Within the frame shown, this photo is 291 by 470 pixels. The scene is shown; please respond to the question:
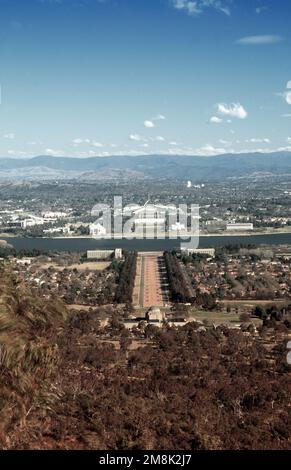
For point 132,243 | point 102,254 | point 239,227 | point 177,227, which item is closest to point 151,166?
point 239,227

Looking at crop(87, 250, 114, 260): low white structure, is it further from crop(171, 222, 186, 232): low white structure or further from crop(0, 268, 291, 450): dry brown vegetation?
crop(0, 268, 291, 450): dry brown vegetation

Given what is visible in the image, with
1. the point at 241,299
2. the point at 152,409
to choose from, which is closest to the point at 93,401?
the point at 152,409

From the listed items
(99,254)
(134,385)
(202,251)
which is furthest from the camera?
(202,251)

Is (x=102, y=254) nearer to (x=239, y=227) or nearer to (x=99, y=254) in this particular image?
(x=99, y=254)

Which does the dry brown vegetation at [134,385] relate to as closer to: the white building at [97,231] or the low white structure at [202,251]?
the low white structure at [202,251]

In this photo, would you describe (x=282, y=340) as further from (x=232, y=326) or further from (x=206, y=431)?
(x=206, y=431)

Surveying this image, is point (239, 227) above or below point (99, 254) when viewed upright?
above

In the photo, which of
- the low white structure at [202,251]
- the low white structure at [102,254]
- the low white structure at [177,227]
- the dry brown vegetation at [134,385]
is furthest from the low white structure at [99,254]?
the dry brown vegetation at [134,385]
